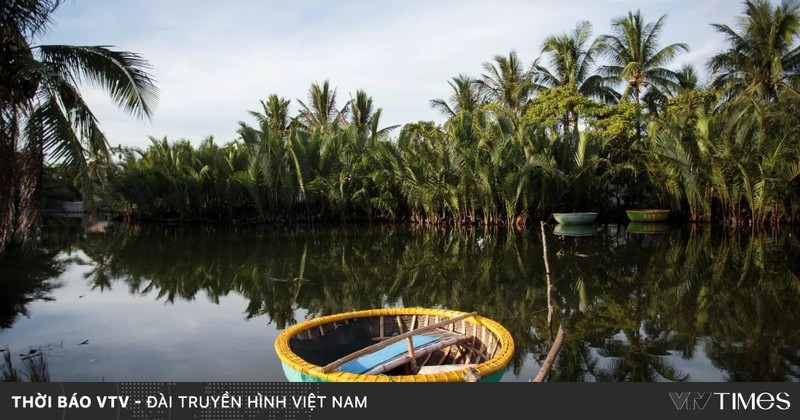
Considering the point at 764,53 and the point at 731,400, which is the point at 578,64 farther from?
the point at 731,400

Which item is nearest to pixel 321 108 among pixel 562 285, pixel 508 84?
pixel 508 84

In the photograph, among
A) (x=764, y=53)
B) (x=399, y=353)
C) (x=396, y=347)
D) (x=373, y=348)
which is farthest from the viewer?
(x=764, y=53)

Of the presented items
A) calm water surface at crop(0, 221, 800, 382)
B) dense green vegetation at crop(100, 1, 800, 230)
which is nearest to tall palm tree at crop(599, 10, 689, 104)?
dense green vegetation at crop(100, 1, 800, 230)

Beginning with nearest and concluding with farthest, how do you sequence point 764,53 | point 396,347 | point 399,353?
point 399,353
point 396,347
point 764,53

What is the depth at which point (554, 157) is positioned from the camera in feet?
70.8

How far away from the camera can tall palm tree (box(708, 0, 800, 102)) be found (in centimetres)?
2491

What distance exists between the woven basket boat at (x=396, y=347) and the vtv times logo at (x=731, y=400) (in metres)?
1.16

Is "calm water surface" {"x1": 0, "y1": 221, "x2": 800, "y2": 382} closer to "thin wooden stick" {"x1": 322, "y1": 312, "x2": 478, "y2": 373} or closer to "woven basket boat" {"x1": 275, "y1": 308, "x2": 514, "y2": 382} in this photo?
"woven basket boat" {"x1": 275, "y1": 308, "x2": 514, "y2": 382}

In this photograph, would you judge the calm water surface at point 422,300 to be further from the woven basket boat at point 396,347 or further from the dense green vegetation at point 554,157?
the dense green vegetation at point 554,157

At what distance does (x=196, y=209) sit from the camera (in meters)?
25.0

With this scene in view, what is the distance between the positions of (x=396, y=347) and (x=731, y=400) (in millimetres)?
2573

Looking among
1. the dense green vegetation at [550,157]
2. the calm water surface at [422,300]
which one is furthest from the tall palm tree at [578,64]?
the calm water surface at [422,300]

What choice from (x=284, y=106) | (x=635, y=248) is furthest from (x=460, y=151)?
(x=284, y=106)

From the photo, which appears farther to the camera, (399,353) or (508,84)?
(508,84)
